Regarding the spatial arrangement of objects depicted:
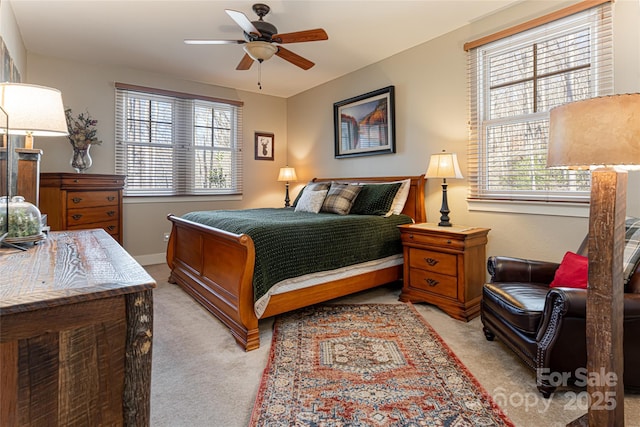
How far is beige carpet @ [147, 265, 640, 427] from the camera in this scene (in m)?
1.57

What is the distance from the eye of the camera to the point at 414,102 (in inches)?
145

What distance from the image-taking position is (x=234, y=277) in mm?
2396

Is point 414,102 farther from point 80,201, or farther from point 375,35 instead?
point 80,201

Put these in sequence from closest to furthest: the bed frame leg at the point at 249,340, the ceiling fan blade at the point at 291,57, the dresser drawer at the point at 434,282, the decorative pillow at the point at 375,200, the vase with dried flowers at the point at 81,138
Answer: the bed frame leg at the point at 249,340 < the dresser drawer at the point at 434,282 < the ceiling fan blade at the point at 291,57 < the decorative pillow at the point at 375,200 < the vase with dried flowers at the point at 81,138

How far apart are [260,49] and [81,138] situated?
101 inches

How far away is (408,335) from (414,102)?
8.13ft

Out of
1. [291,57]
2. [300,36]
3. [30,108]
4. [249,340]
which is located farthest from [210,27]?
[249,340]

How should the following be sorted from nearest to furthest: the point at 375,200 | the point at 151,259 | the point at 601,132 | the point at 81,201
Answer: the point at 601,132, the point at 375,200, the point at 81,201, the point at 151,259

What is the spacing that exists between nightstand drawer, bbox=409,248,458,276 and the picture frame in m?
1.42

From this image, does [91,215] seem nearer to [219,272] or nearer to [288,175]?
[219,272]

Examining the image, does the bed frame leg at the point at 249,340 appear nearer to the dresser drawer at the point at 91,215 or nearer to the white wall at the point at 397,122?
the white wall at the point at 397,122

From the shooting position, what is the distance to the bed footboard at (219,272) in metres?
2.22

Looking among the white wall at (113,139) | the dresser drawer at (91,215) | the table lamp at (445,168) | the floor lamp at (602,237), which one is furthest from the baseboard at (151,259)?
the floor lamp at (602,237)

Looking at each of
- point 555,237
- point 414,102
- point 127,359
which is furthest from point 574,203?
point 127,359
